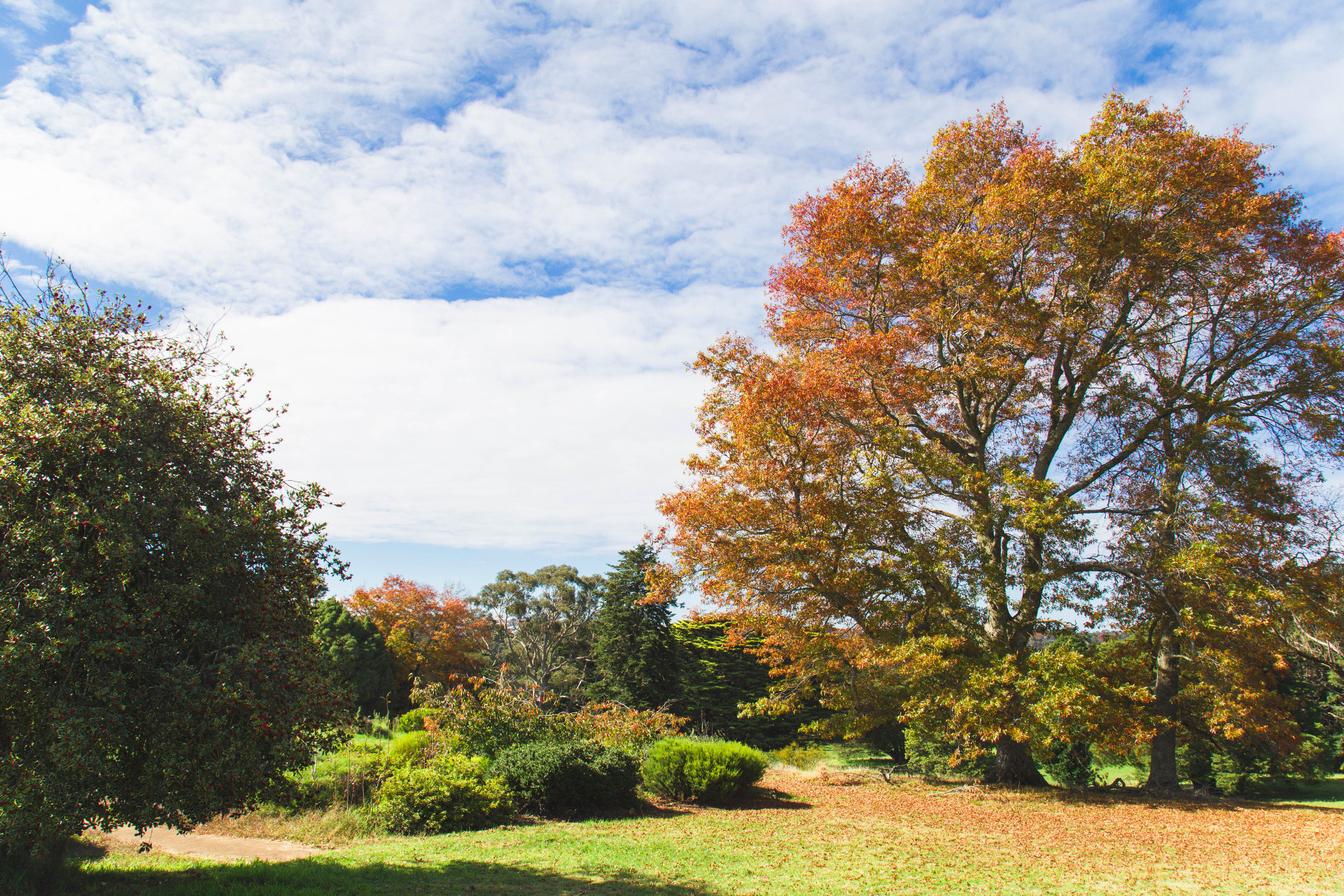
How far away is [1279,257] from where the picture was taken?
536 inches

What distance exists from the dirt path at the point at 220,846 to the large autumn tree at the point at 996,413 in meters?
7.57

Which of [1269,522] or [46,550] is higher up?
[1269,522]

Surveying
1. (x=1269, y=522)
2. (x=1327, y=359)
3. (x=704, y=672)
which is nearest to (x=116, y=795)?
(x=1269, y=522)

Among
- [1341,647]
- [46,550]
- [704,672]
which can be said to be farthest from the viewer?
[704,672]

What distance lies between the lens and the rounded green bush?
11.9 metres

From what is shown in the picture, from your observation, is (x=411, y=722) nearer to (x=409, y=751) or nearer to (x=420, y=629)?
(x=409, y=751)

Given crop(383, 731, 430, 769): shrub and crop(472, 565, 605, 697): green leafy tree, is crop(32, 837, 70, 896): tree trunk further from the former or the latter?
crop(472, 565, 605, 697): green leafy tree

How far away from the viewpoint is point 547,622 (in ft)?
155

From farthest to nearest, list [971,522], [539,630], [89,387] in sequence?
1. [539,630]
2. [971,522]
3. [89,387]

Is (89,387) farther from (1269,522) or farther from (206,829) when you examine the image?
(1269,522)

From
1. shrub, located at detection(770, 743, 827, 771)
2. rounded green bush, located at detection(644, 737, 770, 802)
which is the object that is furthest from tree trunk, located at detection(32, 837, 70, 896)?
shrub, located at detection(770, 743, 827, 771)

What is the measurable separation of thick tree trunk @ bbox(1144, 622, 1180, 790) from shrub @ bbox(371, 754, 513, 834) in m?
12.8

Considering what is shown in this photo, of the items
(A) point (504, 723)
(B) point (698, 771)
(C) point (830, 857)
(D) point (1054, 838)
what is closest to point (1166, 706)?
(D) point (1054, 838)

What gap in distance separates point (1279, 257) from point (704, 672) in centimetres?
2385
